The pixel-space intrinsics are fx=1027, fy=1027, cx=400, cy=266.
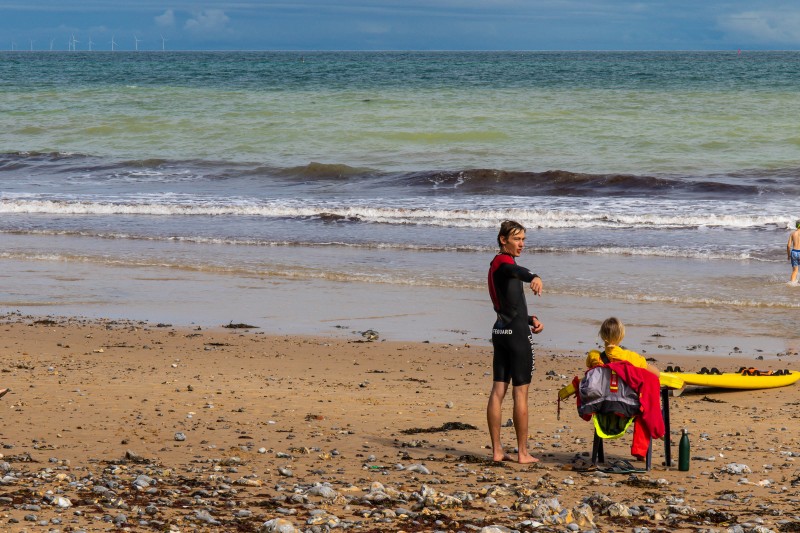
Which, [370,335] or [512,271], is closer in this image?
[512,271]

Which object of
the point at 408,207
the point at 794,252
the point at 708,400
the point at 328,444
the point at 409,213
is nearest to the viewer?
the point at 328,444

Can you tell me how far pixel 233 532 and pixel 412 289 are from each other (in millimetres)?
8217

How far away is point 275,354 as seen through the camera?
9.80m

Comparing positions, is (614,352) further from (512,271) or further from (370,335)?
(370,335)

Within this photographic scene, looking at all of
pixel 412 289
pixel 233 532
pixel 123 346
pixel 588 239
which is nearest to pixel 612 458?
pixel 233 532

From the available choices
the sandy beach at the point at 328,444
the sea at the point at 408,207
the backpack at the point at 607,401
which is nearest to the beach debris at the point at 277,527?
the sandy beach at the point at 328,444

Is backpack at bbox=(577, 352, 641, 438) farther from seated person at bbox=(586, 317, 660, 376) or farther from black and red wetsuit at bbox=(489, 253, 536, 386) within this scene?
black and red wetsuit at bbox=(489, 253, 536, 386)

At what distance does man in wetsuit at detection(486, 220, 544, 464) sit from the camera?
21.5 feet

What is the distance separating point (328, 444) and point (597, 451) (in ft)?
5.91

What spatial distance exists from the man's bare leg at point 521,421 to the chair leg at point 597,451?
0.40 meters

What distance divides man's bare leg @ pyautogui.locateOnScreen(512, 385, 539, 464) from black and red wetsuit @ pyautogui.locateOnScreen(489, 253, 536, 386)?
0.06 meters

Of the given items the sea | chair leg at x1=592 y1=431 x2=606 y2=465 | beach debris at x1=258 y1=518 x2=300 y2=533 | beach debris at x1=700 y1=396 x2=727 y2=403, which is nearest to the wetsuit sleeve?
chair leg at x1=592 y1=431 x2=606 y2=465

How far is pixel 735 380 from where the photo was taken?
8.49m

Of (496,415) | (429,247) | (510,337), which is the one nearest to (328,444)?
(496,415)
